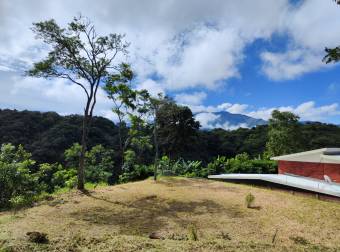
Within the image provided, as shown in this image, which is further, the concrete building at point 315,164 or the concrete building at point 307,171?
the concrete building at point 315,164

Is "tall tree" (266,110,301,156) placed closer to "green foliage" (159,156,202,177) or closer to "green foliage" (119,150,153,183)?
"green foliage" (159,156,202,177)

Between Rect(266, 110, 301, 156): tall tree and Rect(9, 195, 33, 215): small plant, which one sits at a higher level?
Rect(266, 110, 301, 156): tall tree

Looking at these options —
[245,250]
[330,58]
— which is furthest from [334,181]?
[245,250]

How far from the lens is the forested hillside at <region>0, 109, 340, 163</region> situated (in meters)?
24.6

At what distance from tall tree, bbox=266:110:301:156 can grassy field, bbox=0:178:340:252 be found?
16.6 m

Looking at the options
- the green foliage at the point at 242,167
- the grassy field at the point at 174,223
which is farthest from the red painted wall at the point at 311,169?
the grassy field at the point at 174,223

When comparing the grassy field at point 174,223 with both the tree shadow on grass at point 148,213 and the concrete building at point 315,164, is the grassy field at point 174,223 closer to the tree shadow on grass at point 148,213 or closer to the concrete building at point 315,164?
the tree shadow on grass at point 148,213

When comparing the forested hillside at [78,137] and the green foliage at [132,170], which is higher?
the forested hillside at [78,137]

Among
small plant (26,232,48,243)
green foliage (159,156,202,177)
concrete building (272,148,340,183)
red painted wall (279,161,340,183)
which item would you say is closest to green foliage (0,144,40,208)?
small plant (26,232,48,243)

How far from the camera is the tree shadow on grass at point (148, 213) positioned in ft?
23.9

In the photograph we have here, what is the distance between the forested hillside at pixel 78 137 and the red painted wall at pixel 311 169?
39.9 feet

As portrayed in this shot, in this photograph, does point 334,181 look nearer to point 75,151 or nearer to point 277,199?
point 277,199

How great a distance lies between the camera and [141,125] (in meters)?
18.0

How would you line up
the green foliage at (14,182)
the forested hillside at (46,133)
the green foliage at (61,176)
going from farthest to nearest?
1. the forested hillside at (46,133)
2. the green foliage at (61,176)
3. the green foliage at (14,182)
